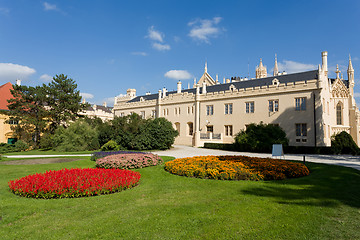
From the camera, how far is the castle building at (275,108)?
2925 cm

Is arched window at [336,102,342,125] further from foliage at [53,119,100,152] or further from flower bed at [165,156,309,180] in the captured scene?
foliage at [53,119,100,152]

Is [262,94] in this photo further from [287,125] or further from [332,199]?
[332,199]

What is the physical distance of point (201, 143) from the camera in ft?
114

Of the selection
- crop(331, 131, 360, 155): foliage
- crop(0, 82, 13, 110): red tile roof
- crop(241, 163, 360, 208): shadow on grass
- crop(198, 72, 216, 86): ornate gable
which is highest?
crop(198, 72, 216, 86): ornate gable

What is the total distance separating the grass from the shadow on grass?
0.09 ft

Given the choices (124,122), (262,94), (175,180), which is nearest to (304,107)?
→ (262,94)

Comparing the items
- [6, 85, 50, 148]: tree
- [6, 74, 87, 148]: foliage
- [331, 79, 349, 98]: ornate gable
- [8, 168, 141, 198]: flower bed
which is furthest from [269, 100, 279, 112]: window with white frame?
[6, 85, 50, 148]: tree

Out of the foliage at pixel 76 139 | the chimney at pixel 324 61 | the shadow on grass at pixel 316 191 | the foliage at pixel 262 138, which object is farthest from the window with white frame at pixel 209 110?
the shadow on grass at pixel 316 191

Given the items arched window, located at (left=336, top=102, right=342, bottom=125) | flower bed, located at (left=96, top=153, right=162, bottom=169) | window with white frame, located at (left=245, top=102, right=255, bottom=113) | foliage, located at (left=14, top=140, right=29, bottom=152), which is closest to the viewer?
flower bed, located at (left=96, top=153, right=162, bottom=169)

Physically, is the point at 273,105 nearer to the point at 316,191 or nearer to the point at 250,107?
the point at 250,107

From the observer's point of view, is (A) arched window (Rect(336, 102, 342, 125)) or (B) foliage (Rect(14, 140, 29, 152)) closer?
(B) foliage (Rect(14, 140, 29, 152))

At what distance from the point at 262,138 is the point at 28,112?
35115 millimetres

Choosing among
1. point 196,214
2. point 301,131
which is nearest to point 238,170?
point 196,214

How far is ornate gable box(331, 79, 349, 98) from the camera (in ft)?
121
